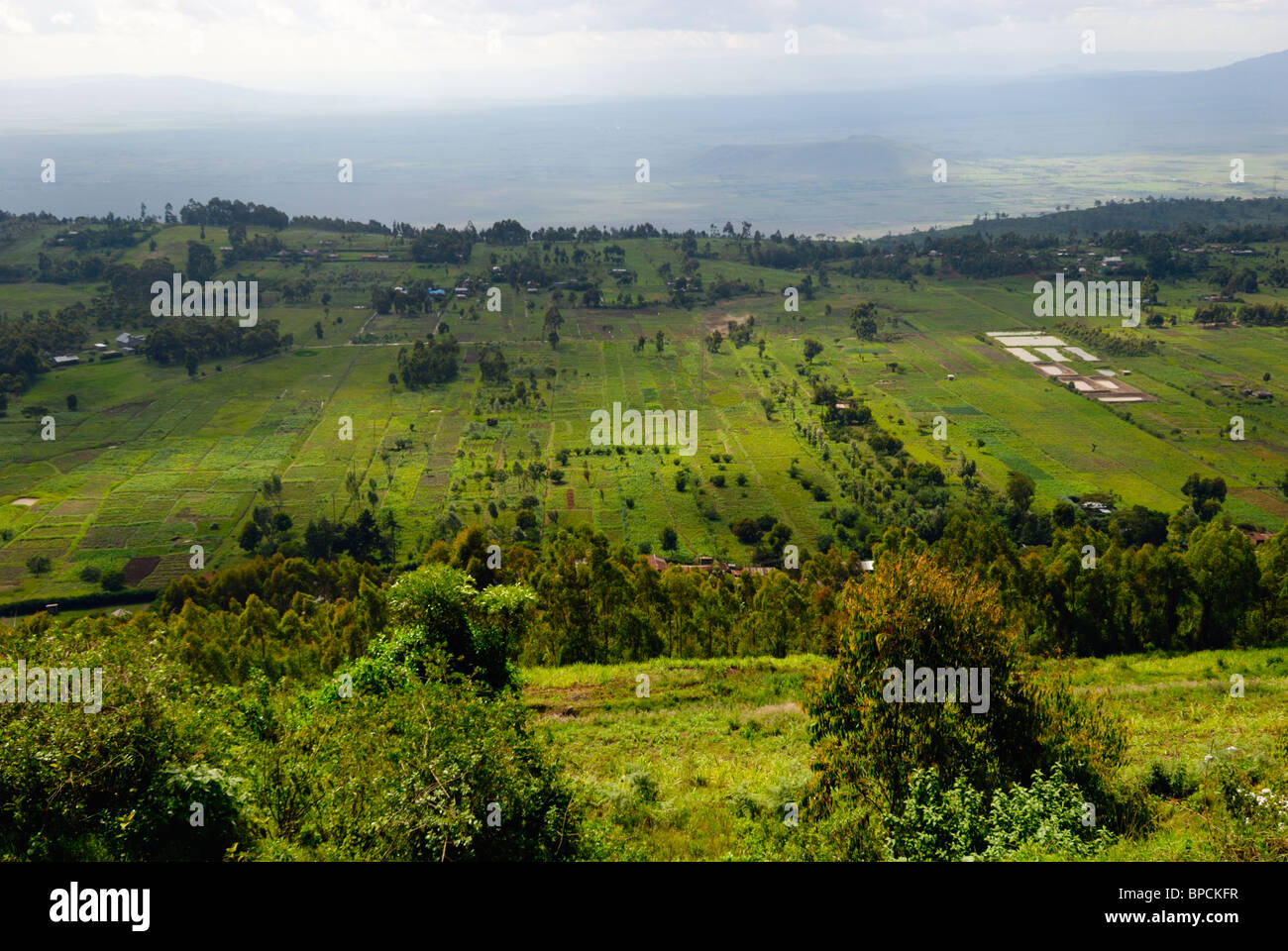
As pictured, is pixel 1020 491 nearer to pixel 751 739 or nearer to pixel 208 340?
pixel 751 739

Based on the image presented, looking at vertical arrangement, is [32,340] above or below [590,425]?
above

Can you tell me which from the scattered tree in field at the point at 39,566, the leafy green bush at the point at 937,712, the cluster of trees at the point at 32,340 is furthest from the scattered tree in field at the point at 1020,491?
the cluster of trees at the point at 32,340

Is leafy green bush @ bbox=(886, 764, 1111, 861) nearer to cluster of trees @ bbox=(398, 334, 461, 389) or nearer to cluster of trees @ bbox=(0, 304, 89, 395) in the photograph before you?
cluster of trees @ bbox=(398, 334, 461, 389)

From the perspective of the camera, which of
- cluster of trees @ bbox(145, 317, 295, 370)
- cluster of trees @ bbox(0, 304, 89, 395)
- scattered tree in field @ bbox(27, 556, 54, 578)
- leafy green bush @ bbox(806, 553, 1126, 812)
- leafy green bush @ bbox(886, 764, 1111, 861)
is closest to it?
leafy green bush @ bbox(886, 764, 1111, 861)

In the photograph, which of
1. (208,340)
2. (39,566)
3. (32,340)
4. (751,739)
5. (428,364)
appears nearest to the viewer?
(751,739)

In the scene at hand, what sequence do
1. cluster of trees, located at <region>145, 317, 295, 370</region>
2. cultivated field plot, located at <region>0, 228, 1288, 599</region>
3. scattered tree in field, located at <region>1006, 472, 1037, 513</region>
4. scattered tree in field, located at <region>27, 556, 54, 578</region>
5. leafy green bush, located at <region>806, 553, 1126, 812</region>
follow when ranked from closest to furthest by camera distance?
1. leafy green bush, located at <region>806, 553, 1126, 812</region>
2. scattered tree in field, located at <region>27, 556, 54, 578</region>
3. scattered tree in field, located at <region>1006, 472, 1037, 513</region>
4. cultivated field plot, located at <region>0, 228, 1288, 599</region>
5. cluster of trees, located at <region>145, 317, 295, 370</region>

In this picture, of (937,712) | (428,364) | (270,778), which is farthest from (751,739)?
(428,364)

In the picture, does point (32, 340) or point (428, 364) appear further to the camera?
point (32, 340)

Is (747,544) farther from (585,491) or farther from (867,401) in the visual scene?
(867,401)

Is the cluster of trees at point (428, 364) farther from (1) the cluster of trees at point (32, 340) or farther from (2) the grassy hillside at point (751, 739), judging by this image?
(2) the grassy hillside at point (751, 739)

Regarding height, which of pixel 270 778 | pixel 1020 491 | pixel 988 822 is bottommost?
pixel 1020 491

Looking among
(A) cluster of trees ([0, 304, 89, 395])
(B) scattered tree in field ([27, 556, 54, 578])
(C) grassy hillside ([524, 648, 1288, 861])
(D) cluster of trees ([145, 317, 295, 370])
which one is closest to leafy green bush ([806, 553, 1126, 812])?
(C) grassy hillside ([524, 648, 1288, 861])

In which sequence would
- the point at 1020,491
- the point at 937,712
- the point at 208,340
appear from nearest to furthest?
the point at 937,712, the point at 1020,491, the point at 208,340
